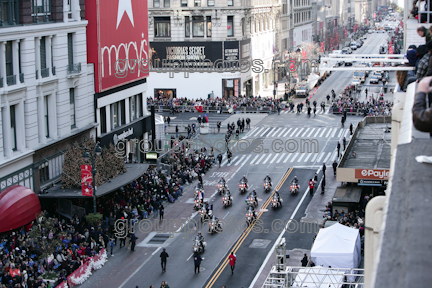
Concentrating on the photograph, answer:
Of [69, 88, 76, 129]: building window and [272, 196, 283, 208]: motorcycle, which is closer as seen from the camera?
[272, 196, 283, 208]: motorcycle

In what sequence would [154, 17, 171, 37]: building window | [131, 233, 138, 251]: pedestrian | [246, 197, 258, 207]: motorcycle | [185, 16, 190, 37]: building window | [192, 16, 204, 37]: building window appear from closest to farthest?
1. [131, 233, 138, 251]: pedestrian
2. [246, 197, 258, 207]: motorcycle
3. [192, 16, 204, 37]: building window
4. [185, 16, 190, 37]: building window
5. [154, 17, 171, 37]: building window

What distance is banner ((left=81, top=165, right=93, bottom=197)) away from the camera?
36594 millimetres

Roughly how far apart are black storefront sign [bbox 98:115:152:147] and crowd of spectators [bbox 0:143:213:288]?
3820 millimetres

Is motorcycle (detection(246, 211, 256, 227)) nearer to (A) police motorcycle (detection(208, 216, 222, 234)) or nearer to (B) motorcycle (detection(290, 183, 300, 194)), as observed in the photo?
(A) police motorcycle (detection(208, 216, 222, 234))

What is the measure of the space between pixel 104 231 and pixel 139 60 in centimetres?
2360

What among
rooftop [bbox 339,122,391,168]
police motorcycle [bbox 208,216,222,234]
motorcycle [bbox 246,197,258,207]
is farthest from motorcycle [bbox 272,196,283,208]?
police motorcycle [bbox 208,216,222,234]

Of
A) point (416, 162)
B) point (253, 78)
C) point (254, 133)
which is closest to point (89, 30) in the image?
point (254, 133)

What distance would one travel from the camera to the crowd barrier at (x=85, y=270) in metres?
31.4

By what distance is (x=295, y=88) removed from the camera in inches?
3979

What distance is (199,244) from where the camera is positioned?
36188 millimetres

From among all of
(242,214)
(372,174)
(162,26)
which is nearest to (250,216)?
(242,214)

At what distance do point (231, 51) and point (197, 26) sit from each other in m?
6.21

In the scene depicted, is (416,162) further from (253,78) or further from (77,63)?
(253,78)

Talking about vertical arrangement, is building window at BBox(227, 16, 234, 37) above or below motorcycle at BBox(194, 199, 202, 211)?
above
